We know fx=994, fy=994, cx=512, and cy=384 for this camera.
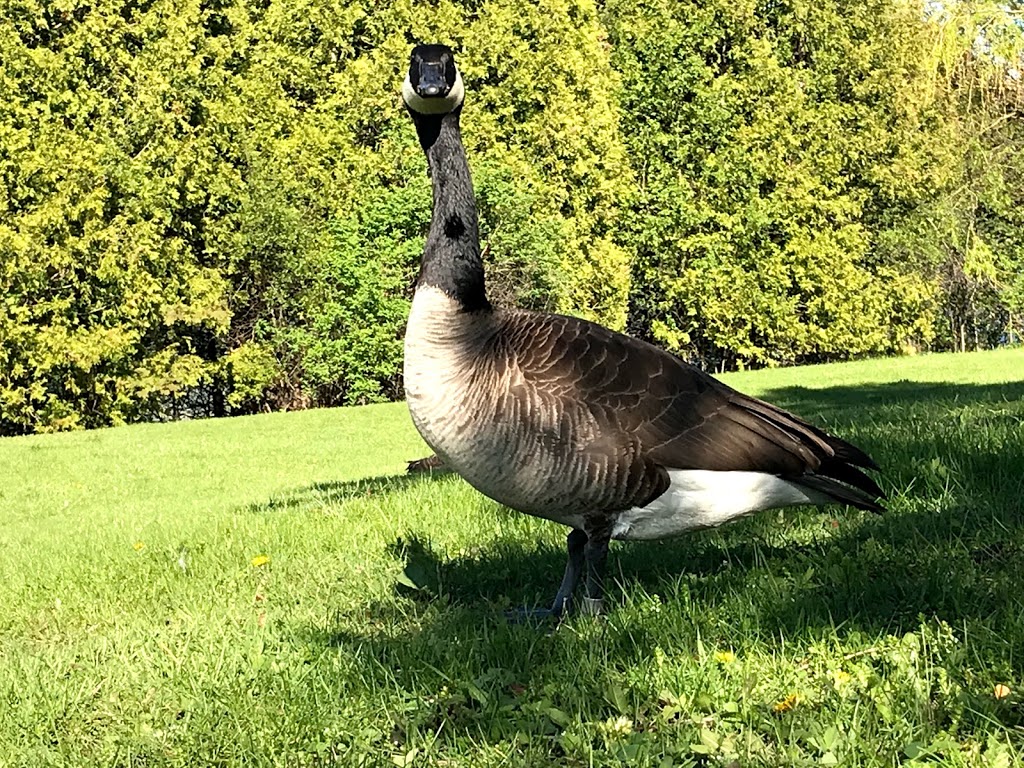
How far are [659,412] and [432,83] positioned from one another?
1712 mm

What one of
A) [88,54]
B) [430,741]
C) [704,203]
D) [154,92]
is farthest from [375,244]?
[430,741]

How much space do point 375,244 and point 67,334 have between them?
20.6 ft

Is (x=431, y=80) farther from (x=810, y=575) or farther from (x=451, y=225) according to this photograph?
(x=810, y=575)

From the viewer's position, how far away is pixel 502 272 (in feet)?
70.5

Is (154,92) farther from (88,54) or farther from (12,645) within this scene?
(12,645)

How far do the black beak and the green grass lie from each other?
7.07ft

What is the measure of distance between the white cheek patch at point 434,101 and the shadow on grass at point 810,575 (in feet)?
6.88

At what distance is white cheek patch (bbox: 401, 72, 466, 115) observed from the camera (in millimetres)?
4367

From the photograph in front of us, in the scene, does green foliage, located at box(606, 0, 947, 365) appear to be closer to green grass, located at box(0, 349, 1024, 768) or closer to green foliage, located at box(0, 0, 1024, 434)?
green foliage, located at box(0, 0, 1024, 434)

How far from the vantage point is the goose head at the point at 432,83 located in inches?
168

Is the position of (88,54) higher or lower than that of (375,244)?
higher

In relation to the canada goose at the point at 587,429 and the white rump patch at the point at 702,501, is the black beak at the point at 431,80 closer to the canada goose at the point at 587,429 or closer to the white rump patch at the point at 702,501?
the canada goose at the point at 587,429

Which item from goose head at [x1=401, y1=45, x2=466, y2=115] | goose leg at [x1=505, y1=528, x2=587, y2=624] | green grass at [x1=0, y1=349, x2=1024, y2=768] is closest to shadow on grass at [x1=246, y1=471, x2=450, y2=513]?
green grass at [x1=0, y1=349, x2=1024, y2=768]

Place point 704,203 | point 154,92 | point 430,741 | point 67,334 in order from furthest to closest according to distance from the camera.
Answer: point 704,203 < point 154,92 < point 67,334 < point 430,741
